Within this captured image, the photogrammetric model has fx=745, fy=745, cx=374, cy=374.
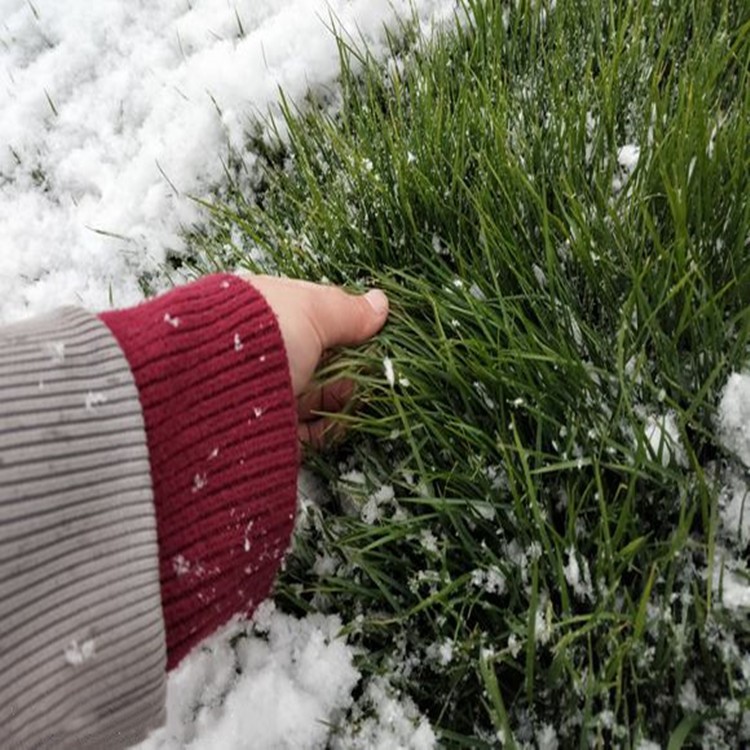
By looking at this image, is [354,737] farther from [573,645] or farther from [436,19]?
→ [436,19]

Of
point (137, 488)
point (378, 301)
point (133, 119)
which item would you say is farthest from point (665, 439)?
point (133, 119)

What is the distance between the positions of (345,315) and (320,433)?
0.17 metres

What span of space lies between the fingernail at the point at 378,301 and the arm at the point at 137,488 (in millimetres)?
59

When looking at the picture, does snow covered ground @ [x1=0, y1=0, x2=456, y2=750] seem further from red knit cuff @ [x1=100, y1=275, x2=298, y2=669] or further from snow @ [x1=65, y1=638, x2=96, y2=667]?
snow @ [x1=65, y1=638, x2=96, y2=667]

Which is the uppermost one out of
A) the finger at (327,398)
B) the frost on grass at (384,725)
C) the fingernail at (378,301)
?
the fingernail at (378,301)

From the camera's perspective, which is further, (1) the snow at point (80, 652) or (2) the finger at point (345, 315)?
(2) the finger at point (345, 315)

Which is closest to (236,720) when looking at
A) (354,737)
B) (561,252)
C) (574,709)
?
(354,737)

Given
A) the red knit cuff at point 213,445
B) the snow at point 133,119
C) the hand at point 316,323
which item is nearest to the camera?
the red knit cuff at point 213,445

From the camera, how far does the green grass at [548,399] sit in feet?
2.44

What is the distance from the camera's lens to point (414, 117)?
3.73 ft

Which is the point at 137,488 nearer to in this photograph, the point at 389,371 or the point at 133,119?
the point at 389,371

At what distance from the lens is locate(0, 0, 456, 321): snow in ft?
4.87

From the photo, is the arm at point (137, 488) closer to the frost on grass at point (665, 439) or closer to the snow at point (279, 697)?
the snow at point (279, 697)

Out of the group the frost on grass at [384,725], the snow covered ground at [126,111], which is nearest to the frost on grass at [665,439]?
the frost on grass at [384,725]
